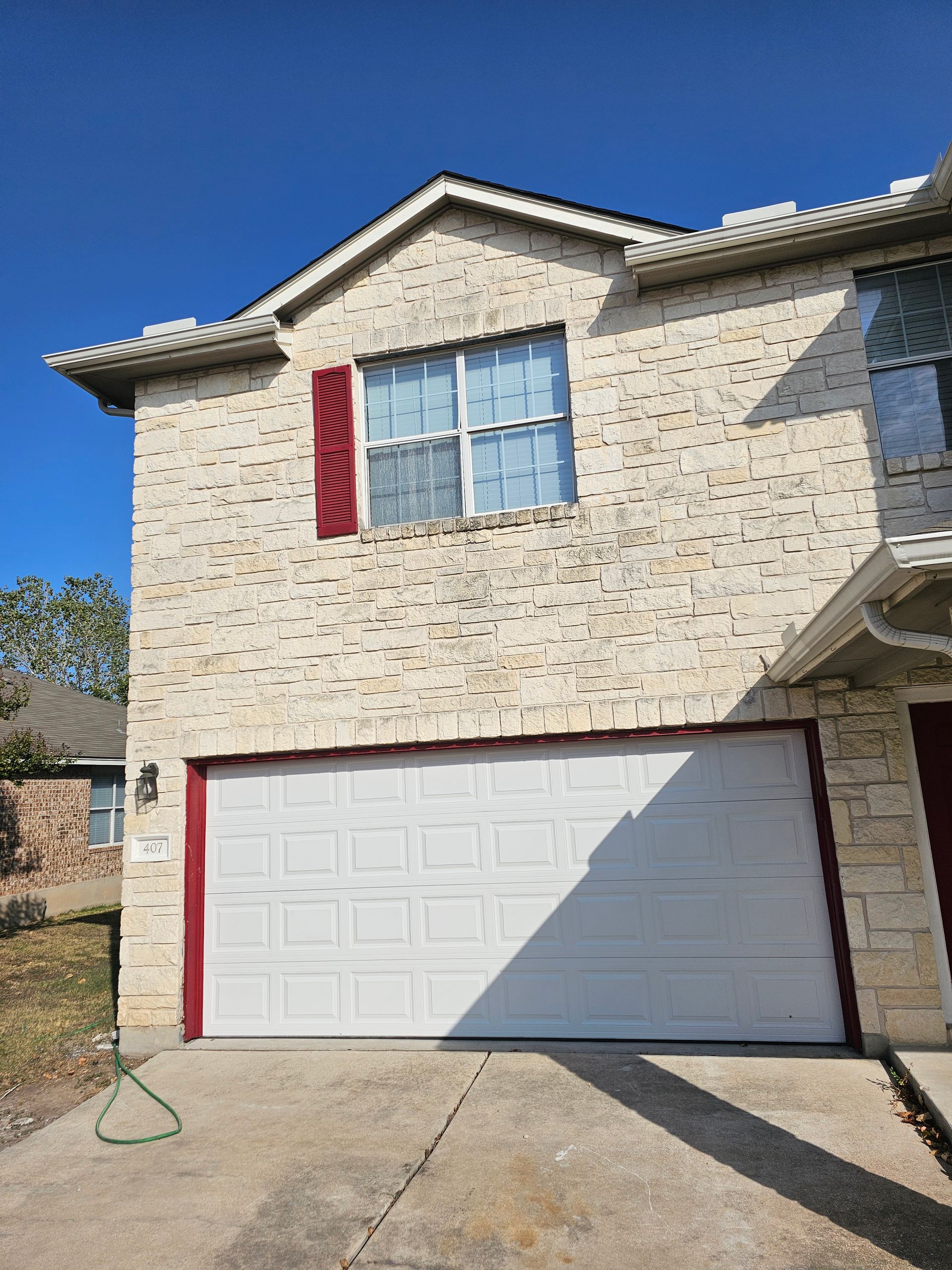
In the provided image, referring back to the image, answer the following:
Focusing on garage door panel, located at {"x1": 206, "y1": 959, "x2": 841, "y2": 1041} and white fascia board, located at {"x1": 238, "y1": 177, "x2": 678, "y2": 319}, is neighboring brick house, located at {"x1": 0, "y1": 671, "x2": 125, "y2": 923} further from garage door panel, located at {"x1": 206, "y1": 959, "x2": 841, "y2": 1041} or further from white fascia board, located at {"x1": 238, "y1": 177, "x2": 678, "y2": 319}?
white fascia board, located at {"x1": 238, "y1": 177, "x2": 678, "y2": 319}

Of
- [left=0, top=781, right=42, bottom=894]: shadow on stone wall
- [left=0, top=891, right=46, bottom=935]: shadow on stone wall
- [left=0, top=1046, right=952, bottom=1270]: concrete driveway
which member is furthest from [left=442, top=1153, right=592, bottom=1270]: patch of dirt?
[left=0, top=781, right=42, bottom=894]: shadow on stone wall

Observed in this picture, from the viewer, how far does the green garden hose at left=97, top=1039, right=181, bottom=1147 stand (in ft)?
16.6

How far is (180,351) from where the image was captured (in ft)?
26.2

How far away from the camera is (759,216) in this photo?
6836 mm

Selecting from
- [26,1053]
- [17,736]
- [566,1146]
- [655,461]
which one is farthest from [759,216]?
[17,736]

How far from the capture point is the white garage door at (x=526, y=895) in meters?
6.33

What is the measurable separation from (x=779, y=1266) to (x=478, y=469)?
6.01 metres

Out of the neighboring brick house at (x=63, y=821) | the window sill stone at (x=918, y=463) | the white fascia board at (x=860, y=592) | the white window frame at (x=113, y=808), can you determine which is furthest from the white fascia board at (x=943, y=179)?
the white window frame at (x=113, y=808)

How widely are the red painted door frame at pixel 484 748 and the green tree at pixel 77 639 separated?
3330cm

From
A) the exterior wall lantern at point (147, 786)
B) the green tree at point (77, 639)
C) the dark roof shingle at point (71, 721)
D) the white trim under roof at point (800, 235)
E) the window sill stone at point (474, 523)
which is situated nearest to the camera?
the white trim under roof at point (800, 235)

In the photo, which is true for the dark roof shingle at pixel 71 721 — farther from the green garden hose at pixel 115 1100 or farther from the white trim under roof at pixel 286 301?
the green garden hose at pixel 115 1100

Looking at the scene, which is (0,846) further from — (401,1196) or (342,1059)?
(401,1196)

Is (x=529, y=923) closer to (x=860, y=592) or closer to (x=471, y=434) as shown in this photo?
(x=860, y=592)

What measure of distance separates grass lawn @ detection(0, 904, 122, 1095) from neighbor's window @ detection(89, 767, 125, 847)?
4.57 meters
